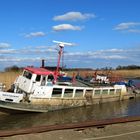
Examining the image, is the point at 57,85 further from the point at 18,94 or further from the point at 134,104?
the point at 134,104

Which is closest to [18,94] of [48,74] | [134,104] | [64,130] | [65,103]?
[48,74]

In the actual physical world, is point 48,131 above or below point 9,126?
above

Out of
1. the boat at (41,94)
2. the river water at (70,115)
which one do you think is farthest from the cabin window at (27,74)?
the river water at (70,115)

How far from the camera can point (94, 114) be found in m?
29.9

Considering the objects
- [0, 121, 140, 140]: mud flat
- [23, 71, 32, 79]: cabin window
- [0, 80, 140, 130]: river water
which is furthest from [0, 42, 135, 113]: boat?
[0, 121, 140, 140]: mud flat

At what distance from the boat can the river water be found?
2.01 ft

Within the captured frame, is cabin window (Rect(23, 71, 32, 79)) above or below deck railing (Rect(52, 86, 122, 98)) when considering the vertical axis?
above

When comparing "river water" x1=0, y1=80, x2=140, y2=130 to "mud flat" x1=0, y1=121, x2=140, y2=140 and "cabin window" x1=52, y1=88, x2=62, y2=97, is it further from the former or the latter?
"mud flat" x1=0, y1=121, x2=140, y2=140

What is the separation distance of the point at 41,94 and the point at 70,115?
9.21ft

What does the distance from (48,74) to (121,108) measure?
830 centimetres

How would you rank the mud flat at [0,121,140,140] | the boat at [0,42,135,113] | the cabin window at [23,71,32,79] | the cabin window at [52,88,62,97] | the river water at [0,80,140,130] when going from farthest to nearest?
the cabin window at [52,88,62,97] → the cabin window at [23,71,32,79] → the boat at [0,42,135,113] → the river water at [0,80,140,130] → the mud flat at [0,121,140,140]

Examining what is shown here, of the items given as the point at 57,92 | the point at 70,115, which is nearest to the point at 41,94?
the point at 57,92

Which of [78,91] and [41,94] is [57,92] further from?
[78,91]

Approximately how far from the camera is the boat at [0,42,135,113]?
27.6m
